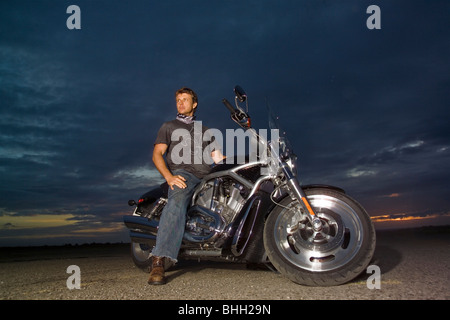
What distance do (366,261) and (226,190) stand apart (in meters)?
1.64

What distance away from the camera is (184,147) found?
4.21m

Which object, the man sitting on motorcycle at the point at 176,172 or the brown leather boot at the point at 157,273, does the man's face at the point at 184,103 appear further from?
the brown leather boot at the point at 157,273

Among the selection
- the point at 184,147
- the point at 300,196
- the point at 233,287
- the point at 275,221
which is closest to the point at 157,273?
the point at 233,287

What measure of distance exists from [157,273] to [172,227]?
Result: 513mm

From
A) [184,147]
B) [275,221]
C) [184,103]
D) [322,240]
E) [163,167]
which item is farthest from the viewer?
[184,103]

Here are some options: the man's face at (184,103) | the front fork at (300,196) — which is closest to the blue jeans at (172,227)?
the man's face at (184,103)

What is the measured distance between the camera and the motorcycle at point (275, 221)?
123 inches

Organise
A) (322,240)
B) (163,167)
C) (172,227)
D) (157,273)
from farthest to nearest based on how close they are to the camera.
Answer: (163,167) < (172,227) < (157,273) < (322,240)

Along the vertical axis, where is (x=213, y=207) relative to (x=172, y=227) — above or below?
above

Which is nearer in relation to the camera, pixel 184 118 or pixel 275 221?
pixel 275 221

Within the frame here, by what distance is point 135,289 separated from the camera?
3.38 metres

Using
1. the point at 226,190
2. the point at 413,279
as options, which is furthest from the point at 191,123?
the point at 413,279

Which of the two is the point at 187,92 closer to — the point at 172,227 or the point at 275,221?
the point at 172,227

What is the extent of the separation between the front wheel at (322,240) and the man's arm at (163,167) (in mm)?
1139
